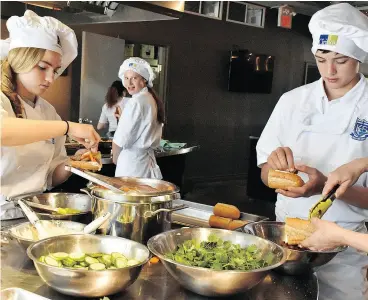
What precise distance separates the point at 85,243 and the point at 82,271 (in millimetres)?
268

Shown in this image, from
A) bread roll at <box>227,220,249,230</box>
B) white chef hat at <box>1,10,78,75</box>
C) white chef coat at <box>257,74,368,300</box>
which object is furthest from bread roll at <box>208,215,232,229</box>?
white chef hat at <box>1,10,78,75</box>

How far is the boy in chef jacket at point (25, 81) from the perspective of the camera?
6.42 ft

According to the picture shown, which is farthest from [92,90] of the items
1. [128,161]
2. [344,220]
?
[344,220]

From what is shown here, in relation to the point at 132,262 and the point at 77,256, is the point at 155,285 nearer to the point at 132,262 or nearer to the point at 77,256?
the point at 132,262

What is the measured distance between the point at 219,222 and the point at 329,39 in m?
0.93

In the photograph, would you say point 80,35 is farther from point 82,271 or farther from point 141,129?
point 82,271

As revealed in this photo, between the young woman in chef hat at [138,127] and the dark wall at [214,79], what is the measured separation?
2.48 metres

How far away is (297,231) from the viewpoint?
5.49ft

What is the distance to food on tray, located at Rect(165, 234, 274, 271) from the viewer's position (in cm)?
143

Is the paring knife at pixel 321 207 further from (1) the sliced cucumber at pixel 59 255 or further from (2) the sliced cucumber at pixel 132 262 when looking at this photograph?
(1) the sliced cucumber at pixel 59 255

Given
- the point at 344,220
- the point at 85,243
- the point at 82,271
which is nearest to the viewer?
the point at 82,271

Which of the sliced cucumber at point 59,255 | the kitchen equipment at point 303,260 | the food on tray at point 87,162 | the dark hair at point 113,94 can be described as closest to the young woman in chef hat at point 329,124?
the kitchen equipment at point 303,260

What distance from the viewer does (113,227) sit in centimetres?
167

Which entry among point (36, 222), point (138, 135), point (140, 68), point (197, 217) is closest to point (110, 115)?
point (140, 68)
